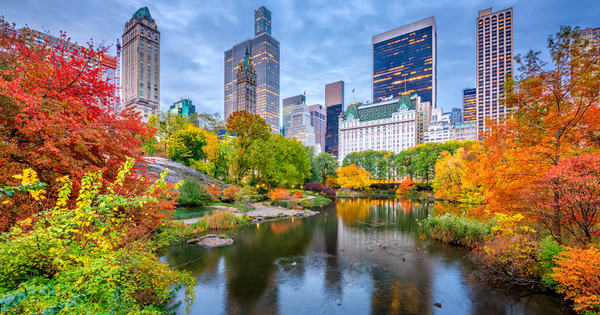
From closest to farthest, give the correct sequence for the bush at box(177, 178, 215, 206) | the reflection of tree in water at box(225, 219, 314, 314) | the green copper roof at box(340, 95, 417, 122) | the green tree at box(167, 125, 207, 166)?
the reflection of tree in water at box(225, 219, 314, 314) < the bush at box(177, 178, 215, 206) < the green tree at box(167, 125, 207, 166) < the green copper roof at box(340, 95, 417, 122)

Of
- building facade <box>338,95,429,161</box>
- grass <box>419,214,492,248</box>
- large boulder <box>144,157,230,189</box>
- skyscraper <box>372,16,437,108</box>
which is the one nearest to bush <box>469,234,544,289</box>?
grass <box>419,214,492,248</box>

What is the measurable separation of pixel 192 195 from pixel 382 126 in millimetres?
112884

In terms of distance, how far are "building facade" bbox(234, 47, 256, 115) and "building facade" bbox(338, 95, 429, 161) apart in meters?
51.7

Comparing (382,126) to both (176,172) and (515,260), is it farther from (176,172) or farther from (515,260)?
(515,260)

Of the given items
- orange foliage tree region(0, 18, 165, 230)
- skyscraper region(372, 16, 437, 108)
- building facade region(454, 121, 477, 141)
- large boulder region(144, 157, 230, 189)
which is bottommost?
large boulder region(144, 157, 230, 189)

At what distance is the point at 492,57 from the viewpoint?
422 ft

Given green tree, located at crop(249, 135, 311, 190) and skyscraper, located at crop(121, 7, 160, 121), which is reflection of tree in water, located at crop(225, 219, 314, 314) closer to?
green tree, located at crop(249, 135, 311, 190)

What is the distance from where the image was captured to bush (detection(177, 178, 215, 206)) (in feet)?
71.6

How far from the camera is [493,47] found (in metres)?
129

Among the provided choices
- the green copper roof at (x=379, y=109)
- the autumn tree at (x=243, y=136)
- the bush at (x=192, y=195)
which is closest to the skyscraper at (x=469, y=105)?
the green copper roof at (x=379, y=109)

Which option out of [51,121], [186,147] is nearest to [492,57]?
[186,147]

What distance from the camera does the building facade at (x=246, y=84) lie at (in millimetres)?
123887

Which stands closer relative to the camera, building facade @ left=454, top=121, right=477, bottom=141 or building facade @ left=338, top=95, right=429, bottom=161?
building facade @ left=338, top=95, right=429, bottom=161

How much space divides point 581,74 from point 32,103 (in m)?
16.4
